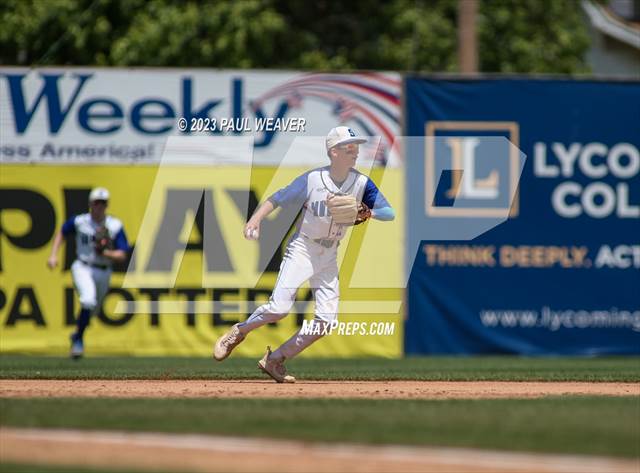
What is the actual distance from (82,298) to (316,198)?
6.86m

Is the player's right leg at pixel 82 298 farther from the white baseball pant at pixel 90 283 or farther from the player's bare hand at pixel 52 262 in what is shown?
the player's bare hand at pixel 52 262

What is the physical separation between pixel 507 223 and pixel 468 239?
632 mm

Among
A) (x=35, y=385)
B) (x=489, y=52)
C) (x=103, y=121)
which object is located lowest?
(x=35, y=385)

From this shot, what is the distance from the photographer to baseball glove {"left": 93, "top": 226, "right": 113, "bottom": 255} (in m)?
18.5

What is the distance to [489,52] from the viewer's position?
29.9 m

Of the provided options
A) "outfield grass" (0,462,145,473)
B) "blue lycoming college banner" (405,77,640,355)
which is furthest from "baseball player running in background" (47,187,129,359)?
"outfield grass" (0,462,145,473)

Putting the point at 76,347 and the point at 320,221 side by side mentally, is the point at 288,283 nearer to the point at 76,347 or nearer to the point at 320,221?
the point at 320,221

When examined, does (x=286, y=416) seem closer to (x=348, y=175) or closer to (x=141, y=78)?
(x=348, y=175)

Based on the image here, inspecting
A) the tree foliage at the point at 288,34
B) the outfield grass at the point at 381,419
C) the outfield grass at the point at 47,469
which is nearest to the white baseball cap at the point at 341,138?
the outfield grass at the point at 381,419

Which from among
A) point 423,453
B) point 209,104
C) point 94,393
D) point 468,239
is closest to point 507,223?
point 468,239

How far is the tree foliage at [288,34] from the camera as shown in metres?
27.6

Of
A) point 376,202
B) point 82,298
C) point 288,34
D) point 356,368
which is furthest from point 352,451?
point 288,34

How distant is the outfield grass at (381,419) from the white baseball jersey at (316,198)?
76.6 inches

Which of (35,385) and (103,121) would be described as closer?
(35,385)
